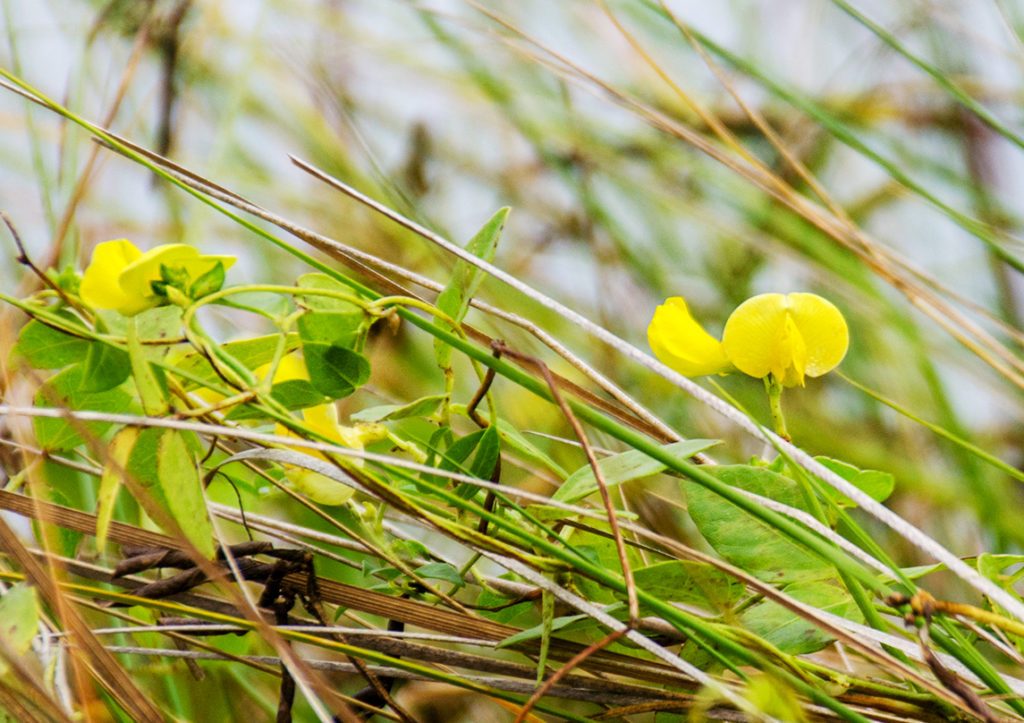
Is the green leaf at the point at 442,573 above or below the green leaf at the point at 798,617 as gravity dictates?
below

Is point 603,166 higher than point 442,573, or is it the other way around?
point 603,166

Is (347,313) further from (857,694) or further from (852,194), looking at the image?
(852,194)

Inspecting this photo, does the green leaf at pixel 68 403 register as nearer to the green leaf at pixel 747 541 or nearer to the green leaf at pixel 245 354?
the green leaf at pixel 245 354

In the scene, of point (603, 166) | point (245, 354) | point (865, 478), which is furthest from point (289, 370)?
point (603, 166)

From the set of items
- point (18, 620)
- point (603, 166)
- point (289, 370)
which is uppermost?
→ point (603, 166)

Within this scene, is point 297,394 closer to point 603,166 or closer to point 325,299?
point 325,299

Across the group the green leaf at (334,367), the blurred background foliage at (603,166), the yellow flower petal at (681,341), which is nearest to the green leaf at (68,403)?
the green leaf at (334,367)
